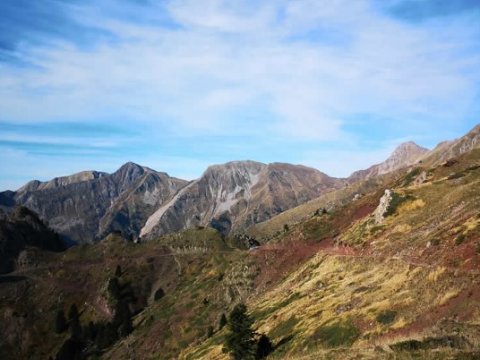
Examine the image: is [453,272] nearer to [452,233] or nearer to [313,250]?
[452,233]

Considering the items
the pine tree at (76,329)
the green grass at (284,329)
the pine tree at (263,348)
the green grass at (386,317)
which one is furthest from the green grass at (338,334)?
the pine tree at (76,329)

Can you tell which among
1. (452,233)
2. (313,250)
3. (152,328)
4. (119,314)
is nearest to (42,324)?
(119,314)

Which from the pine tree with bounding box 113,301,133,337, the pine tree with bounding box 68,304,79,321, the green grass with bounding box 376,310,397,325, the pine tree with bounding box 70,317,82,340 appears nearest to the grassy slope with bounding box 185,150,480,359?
the green grass with bounding box 376,310,397,325

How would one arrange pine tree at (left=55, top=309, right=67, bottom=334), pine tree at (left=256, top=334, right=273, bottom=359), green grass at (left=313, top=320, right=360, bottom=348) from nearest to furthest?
green grass at (left=313, top=320, right=360, bottom=348) < pine tree at (left=256, top=334, right=273, bottom=359) < pine tree at (left=55, top=309, right=67, bottom=334)

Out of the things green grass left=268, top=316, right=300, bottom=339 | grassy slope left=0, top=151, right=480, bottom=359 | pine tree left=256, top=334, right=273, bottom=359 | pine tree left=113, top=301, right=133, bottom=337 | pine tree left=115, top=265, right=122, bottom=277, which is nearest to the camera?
grassy slope left=0, top=151, right=480, bottom=359

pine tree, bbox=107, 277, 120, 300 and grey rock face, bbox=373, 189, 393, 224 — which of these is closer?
grey rock face, bbox=373, 189, 393, 224

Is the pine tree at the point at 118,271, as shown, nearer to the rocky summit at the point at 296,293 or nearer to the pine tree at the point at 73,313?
the rocky summit at the point at 296,293

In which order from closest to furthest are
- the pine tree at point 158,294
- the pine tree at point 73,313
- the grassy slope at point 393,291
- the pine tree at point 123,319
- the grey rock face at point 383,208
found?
the grassy slope at point 393,291
the grey rock face at point 383,208
the pine tree at point 123,319
the pine tree at point 158,294
the pine tree at point 73,313

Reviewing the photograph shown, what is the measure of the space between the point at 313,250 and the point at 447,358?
3000 inches

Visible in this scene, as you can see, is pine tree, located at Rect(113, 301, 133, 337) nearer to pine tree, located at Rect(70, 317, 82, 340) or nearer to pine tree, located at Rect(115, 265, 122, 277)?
pine tree, located at Rect(70, 317, 82, 340)

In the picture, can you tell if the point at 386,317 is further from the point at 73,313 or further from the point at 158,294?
the point at 73,313

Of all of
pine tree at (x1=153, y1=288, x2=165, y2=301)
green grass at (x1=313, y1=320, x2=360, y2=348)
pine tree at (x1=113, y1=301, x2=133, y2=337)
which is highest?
green grass at (x1=313, y1=320, x2=360, y2=348)

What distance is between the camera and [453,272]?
38625 mm

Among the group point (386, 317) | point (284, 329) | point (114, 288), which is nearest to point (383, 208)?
point (284, 329)
